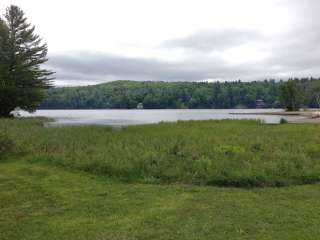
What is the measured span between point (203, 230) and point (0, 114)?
158 ft

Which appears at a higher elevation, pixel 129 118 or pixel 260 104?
pixel 260 104

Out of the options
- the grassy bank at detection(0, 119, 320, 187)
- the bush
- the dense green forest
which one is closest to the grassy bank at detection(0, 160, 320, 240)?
the grassy bank at detection(0, 119, 320, 187)

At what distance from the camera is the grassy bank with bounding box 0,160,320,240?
7.05m

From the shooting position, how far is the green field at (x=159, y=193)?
7.27 m

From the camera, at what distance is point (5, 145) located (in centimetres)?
1672

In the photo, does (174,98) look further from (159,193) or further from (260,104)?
(159,193)

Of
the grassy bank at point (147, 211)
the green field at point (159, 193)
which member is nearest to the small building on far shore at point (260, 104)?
the green field at point (159, 193)

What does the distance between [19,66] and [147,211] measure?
47059 millimetres

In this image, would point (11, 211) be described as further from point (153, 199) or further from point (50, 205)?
point (153, 199)

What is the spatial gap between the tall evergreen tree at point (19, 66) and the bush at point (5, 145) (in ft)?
107

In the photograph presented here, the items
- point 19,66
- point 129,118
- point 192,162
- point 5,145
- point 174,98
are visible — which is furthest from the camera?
point 174,98

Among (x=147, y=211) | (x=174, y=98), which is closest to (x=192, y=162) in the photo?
(x=147, y=211)

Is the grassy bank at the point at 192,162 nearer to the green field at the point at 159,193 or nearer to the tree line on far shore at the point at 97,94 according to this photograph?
the green field at the point at 159,193

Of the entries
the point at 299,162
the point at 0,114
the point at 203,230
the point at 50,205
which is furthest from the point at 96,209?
the point at 0,114
